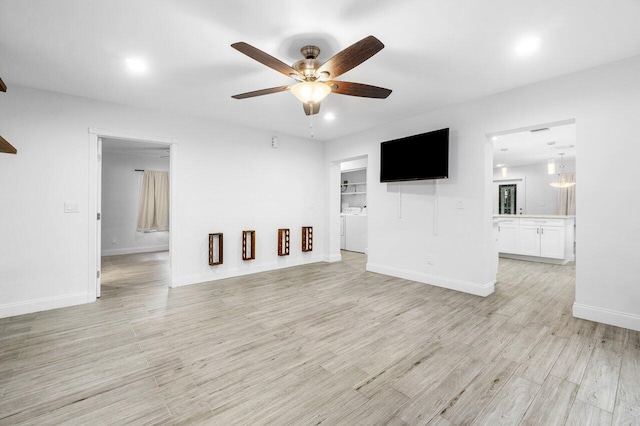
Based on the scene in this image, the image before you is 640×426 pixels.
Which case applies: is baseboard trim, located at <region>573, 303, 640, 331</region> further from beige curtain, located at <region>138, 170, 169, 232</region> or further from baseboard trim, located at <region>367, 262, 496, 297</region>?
beige curtain, located at <region>138, 170, 169, 232</region>

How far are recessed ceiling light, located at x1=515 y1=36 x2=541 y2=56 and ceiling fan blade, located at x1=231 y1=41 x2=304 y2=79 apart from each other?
71.3 inches

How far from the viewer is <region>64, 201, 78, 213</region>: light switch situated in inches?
129

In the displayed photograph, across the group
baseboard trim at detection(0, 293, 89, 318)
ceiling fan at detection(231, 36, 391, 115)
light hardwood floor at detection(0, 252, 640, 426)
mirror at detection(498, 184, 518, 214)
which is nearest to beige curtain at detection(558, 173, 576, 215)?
mirror at detection(498, 184, 518, 214)

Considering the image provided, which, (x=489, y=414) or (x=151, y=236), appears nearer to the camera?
(x=489, y=414)

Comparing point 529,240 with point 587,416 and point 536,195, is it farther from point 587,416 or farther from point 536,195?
point 587,416

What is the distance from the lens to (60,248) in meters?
3.26

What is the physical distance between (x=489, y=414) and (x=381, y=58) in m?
2.71

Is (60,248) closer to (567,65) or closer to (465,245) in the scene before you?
(465,245)

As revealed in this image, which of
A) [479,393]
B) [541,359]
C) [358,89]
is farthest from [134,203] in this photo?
[541,359]

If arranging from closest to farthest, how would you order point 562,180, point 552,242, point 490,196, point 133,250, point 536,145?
point 490,196 < point 552,242 < point 536,145 < point 133,250 < point 562,180

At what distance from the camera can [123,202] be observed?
6.93m

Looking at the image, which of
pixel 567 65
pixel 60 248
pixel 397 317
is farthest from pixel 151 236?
pixel 567 65

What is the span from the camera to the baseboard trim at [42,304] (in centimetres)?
297

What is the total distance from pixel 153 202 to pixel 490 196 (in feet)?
24.4
